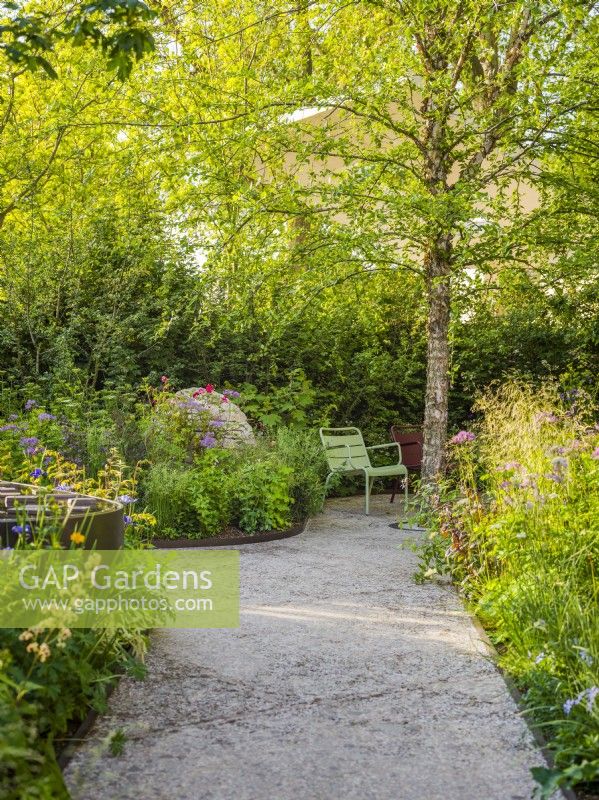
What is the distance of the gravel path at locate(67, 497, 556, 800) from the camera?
3051 mm

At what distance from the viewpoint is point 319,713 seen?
12.2ft

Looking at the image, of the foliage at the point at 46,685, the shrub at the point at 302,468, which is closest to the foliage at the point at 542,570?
the foliage at the point at 46,685

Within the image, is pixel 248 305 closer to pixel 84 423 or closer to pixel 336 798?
pixel 84 423

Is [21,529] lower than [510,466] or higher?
lower

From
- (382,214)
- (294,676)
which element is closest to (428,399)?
(382,214)

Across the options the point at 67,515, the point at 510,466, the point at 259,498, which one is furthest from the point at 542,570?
the point at 259,498

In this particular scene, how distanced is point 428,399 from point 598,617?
18.6 feet

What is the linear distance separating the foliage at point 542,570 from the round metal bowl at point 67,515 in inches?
76.1

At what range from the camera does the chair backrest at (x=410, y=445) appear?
11.4m

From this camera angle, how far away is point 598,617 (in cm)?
372

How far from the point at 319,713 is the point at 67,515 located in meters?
1.35

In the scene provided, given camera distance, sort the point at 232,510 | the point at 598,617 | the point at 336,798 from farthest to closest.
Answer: the point at 232,510 < the point at 598,617 < the point at 336,798

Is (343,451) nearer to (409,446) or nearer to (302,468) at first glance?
(302,468)

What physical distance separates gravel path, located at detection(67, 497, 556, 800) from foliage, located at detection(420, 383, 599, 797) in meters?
0.16
